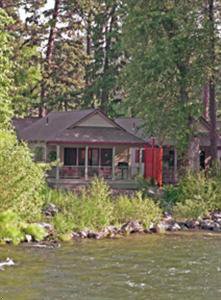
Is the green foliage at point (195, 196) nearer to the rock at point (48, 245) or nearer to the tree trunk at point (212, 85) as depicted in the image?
the tree trunk at point (212, 85)

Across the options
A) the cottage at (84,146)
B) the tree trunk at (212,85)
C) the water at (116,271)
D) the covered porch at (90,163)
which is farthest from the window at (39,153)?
the water at (116,271)

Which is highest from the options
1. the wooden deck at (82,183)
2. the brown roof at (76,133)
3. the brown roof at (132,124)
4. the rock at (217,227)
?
the brown roof at (132,124)

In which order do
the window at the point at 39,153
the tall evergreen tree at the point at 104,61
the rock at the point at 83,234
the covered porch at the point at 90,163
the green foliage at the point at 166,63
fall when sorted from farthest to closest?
the tall evergreen tree at the point at 104,61 → the window at the point at 39,153 → the covered porch at the point at 90,163 → the green foliage at the point at 166,63 → the rock at the point at 83,234

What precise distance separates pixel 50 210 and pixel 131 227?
306 cm

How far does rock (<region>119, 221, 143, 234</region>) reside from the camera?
23080mm

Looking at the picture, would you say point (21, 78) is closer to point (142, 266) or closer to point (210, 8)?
point (142, 266)

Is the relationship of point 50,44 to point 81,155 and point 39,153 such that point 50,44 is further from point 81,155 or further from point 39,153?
point 39,153

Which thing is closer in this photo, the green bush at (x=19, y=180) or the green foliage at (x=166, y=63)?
the green bush at (x=19, y=180)

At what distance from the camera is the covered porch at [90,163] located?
33.7m

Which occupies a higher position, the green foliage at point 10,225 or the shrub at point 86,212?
the green foliage at point 10,225

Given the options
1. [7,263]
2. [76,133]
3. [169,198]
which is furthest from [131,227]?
[76,133]

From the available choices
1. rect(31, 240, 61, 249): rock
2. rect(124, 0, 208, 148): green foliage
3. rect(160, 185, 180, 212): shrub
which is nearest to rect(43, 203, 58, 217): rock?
rect(31, 240, 61, 249): rock

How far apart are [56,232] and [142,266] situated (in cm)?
544

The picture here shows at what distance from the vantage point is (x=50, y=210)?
2366 centimetres
